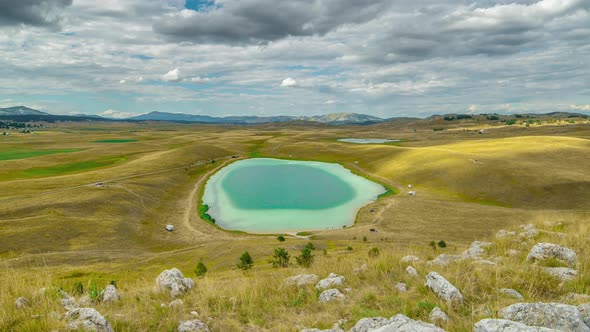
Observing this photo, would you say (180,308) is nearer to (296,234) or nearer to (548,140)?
(296,234)

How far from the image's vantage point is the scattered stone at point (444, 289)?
8414mm

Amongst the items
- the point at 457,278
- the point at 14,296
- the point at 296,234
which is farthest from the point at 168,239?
the point at 457,278

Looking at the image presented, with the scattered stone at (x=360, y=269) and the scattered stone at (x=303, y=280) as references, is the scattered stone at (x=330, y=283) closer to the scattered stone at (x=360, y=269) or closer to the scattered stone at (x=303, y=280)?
the scattered stone at (x=303, y=280)

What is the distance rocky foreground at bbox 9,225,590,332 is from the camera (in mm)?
6320

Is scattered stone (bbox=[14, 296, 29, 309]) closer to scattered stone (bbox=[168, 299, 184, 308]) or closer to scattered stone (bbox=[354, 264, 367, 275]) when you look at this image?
scattered stone (bbox=[168, 299, 184, 308])

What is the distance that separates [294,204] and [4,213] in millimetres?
66158

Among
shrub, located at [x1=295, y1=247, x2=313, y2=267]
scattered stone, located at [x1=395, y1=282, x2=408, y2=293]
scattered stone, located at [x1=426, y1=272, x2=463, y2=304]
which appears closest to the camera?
scattered stone, located at [x1=426, y1=272, x2=463, y2=304]

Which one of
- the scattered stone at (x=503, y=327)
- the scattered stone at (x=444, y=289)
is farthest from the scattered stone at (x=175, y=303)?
the scattered stone at (x=503, y=327)

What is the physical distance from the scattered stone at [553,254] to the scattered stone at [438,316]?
7333 millimetres

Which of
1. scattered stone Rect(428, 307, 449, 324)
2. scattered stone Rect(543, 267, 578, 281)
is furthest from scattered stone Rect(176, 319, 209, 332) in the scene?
Result: scattered stone Rect(543, 267, 578, 281)

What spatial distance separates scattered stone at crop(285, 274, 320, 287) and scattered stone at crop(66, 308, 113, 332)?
611cm

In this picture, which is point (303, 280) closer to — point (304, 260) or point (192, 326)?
point (192, 326)

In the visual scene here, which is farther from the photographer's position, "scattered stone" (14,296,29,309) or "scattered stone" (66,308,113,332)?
"scattered stone" (14,296,29,309)

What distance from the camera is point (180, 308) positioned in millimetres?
9359
